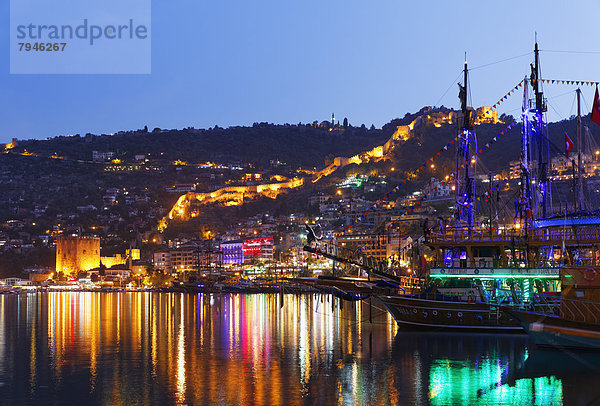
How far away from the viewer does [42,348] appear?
35312 millimetres

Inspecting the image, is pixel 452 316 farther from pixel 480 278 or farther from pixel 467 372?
pixel 467 372

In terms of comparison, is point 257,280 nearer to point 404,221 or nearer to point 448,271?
point 404,221

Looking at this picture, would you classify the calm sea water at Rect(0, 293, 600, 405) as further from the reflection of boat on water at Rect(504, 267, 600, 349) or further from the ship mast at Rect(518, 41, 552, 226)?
the ship mast at Rect(518, 41, 552, 226)

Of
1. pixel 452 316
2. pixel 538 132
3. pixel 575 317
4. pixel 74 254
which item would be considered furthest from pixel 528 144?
pixel 74 254

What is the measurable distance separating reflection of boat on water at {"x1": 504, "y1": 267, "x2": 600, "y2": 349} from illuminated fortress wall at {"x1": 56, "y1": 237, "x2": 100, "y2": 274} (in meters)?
132

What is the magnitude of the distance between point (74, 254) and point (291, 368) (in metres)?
131

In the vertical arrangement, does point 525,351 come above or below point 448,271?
below

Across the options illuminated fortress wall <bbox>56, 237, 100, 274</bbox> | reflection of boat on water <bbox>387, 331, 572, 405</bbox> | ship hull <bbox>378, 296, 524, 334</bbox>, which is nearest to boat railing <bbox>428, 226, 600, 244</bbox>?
ship hull <bbox>378, 296, 524, 334</bbox>

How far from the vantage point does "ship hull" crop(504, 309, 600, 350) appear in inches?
1059

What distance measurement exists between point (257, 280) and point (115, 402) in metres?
95.6

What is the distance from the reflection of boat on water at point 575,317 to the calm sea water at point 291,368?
0.62 m

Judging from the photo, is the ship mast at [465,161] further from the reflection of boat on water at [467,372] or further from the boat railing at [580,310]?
the boat railing at [580,310]

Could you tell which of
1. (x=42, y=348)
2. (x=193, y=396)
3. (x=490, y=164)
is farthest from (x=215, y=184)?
(x=193, y=396)

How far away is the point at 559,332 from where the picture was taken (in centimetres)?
2756
